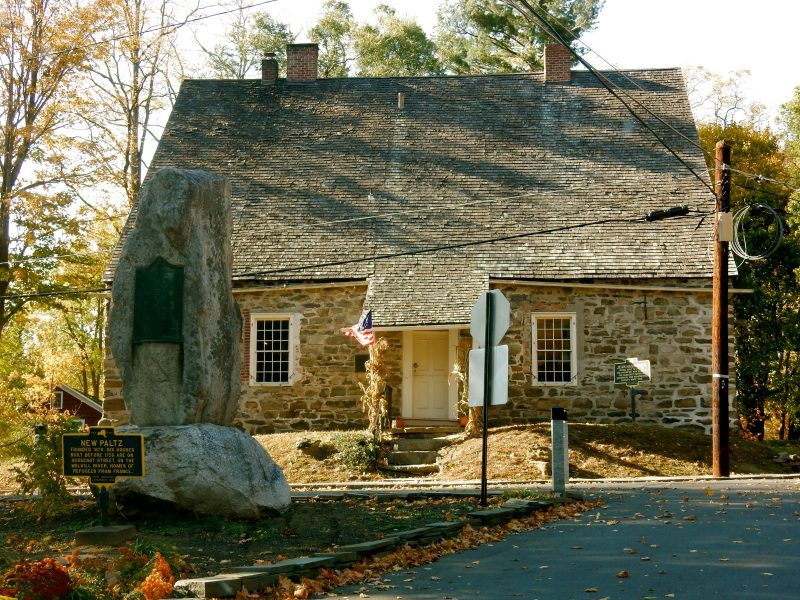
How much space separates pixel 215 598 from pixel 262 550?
1.94 m

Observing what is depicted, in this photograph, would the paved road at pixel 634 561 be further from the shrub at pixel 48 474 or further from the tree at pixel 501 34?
the tree at pixel 501 34

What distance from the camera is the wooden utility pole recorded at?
1853 centimetres

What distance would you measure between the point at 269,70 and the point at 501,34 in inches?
682

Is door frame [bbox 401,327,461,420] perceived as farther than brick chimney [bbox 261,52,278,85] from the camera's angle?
No

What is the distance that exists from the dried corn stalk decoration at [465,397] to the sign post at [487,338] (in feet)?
28.1

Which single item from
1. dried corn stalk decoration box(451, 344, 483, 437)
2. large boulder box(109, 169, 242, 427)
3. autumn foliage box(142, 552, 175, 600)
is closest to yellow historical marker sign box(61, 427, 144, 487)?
large boulder box(109, 169, 242, 427)

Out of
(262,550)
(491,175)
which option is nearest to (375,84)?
(491,175)

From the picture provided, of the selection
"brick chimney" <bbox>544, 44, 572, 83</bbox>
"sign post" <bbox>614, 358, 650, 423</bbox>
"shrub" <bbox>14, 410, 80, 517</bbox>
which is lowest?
"shrub" <bbox>14, 410, 80, 517</bbox>

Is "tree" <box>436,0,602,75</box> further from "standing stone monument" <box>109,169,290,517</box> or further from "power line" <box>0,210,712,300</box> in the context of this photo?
"standing stone monument" <box>109,169,290,517</box>

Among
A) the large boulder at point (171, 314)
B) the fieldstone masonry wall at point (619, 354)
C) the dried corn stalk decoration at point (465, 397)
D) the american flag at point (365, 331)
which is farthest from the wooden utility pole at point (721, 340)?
the large boulder at point (171, 314)

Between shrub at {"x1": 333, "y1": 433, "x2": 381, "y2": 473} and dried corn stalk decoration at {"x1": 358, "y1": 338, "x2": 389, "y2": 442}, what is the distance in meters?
0.35

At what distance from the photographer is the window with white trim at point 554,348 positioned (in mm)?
23297

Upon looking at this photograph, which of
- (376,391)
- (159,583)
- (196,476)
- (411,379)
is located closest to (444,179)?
(411,379)

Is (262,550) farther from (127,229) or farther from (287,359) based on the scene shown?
(127,229)
